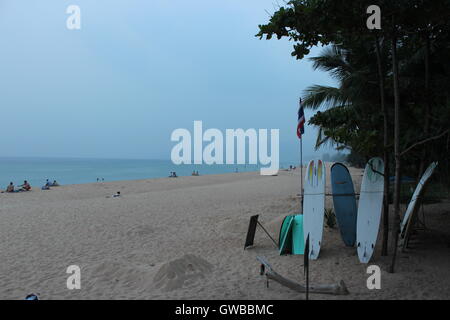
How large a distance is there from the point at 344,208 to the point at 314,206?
2.65ft

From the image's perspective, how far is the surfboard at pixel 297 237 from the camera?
6320 millimetres

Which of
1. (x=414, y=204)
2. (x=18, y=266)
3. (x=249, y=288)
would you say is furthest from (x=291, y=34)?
(x=18, y=266)

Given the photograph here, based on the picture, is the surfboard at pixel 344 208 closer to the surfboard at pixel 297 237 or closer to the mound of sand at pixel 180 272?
the surfboard at pixel 297 237

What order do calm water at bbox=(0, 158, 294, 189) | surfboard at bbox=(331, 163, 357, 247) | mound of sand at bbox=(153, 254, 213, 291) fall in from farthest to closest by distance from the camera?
calm water at bbox=(0, 158, 294, 189)
surfboard at bbox=(331, 163, 357, 247)
mound of sand at bbox=(153, 254, 213, 291)

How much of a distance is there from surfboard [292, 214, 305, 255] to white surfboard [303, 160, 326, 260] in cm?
20

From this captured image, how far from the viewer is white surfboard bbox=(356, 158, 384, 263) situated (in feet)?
18.3

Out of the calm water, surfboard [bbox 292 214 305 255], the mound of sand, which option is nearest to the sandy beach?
the mound of sand

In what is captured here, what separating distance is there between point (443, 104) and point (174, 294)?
6.64m

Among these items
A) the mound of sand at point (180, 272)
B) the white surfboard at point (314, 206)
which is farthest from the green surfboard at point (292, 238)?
the mound of sand at point (180, 272)

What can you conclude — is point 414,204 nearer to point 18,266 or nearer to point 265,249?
point 265,249

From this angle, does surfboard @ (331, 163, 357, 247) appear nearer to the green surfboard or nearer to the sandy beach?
the sandy beach

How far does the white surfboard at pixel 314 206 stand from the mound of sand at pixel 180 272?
76.8 inches

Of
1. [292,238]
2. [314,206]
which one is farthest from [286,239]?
[314,206]

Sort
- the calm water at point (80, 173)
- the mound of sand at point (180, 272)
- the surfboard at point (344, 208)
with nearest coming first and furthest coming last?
the mound of sand at point (180, 272) → the surfboard at point (344, 208) → the calm water at point (80, 173)
